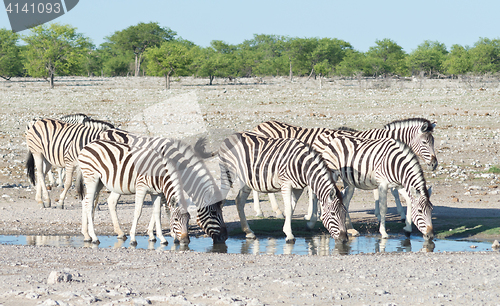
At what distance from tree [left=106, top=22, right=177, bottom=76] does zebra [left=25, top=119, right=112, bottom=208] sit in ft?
230

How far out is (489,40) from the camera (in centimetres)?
7969

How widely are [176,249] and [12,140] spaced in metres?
14.9

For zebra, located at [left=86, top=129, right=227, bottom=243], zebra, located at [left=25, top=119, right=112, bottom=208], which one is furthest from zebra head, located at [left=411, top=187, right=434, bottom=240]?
zebra, located at [left=25, top=119, right=112, bottom=208]

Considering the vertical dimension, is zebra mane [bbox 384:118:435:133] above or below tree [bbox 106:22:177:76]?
below

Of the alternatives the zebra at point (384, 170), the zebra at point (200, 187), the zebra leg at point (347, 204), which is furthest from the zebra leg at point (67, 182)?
the zebra leg at point (347, 204)

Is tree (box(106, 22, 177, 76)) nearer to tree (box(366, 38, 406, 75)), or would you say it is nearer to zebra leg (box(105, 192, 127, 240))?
tree (box(366, 38, 406, 75))

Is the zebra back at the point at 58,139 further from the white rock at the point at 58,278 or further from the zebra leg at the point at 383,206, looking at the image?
the white rock at the point at 58,278

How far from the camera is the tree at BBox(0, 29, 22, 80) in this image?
63.2 m

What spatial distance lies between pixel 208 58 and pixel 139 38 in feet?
79.6

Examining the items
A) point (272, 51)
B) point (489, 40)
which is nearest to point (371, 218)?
point (489, 40)

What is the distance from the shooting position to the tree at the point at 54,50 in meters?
53.6

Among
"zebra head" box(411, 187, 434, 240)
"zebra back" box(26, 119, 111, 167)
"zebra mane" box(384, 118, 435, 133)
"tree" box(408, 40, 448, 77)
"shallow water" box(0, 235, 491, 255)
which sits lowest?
"shallow water" box(0, 235, 491, 255)

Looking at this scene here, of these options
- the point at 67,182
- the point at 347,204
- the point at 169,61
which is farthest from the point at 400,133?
the point at 169,61

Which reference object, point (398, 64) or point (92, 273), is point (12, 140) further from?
point (398, 64)
